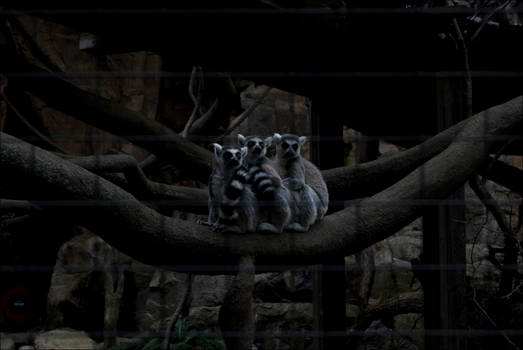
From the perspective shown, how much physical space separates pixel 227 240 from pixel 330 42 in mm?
1596

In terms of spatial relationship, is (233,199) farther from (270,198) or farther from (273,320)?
(273,320)

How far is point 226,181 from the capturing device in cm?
317

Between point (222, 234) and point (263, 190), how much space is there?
2.41 feet

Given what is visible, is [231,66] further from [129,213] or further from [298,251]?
[129,213]

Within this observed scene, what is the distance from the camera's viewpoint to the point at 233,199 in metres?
2.96

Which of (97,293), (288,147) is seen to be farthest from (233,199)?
(97,293)

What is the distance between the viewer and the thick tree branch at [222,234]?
1843mm

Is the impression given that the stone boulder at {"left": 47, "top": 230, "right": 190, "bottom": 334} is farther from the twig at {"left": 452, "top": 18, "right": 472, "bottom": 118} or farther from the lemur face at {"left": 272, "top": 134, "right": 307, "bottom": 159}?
the twig at {"left": 452, "top": 18, "right": 472, "bottom": 118}

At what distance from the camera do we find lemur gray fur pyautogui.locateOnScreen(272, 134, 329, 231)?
132 inches

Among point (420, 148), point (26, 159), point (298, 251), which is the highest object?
point (420, 148)

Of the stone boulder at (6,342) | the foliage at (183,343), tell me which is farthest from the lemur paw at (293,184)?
the stone boulder at (6,342)

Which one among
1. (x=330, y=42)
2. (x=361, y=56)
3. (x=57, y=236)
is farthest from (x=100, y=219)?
(x=57, y=236)

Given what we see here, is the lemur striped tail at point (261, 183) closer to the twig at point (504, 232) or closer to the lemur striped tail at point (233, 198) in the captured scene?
the lemur striped tail at point (233, 198)

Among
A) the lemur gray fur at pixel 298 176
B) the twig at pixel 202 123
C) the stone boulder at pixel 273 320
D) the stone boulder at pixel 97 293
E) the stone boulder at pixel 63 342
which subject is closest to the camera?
the lemur gray fur at pixel 298 176
